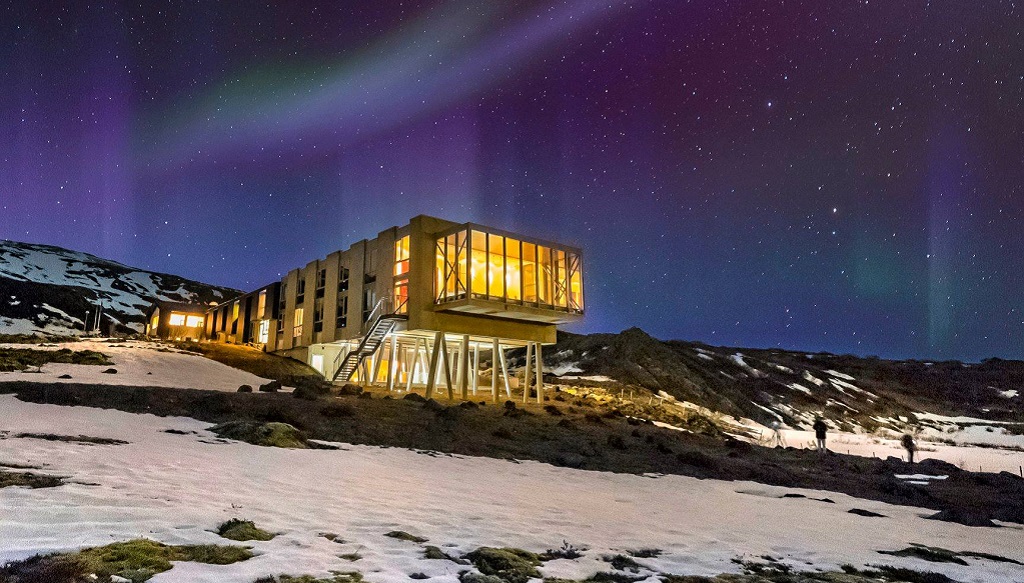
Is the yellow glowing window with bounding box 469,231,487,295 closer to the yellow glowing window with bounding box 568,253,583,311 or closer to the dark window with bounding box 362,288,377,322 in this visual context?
the yellow glowing window with bounding box 568,253,583,311

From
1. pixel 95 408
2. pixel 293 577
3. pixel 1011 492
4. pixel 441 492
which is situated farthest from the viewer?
pixel 1011 492

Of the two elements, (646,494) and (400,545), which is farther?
(646,494)

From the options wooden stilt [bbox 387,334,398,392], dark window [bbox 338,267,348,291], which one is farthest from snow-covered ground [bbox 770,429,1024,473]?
dark window [bbox 338,267,348,291]

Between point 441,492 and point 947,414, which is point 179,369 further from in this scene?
point 947,414

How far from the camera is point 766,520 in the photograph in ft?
39.8

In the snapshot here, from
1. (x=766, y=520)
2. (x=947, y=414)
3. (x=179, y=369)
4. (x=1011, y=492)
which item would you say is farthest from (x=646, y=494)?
(x=947, y=414)

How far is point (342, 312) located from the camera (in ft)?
131

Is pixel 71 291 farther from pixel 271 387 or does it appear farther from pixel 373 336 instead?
pixel 271 387

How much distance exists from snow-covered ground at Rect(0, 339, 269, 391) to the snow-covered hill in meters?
60.5

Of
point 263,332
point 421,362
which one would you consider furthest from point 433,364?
point 263,332

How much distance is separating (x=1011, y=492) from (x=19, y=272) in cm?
18893

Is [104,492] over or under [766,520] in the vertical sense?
over

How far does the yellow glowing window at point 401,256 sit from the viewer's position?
33.3m

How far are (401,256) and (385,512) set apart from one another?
25309mm
